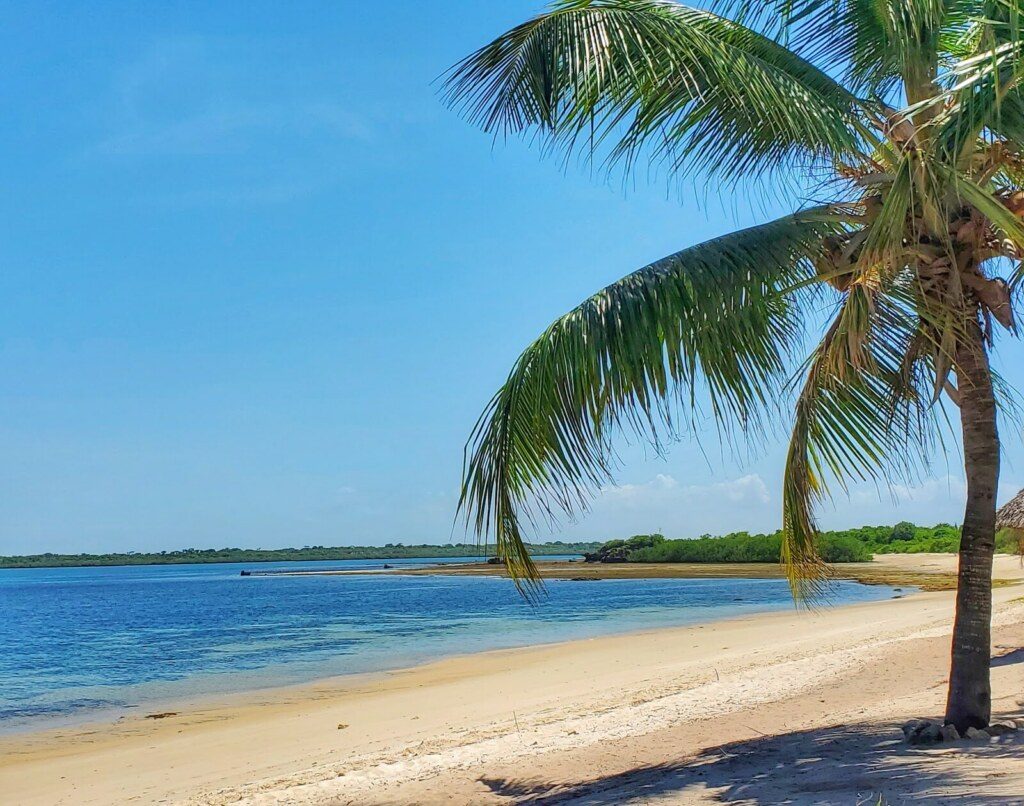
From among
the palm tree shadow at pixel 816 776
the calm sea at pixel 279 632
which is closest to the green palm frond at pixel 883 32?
the palm tree shadow at pixel 816 776

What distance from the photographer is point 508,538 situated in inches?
207

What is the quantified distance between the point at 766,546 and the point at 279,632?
4999cm

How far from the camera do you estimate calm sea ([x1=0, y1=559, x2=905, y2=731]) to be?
18219 mm

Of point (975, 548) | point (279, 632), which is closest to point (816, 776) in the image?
point (975, 548)

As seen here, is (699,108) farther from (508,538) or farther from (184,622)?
(184,622)

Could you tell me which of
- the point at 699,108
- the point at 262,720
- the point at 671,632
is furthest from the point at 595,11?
the point at 671,632

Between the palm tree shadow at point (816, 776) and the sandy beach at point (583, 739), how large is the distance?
2 cm

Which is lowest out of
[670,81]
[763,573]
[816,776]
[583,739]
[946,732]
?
[763,573]

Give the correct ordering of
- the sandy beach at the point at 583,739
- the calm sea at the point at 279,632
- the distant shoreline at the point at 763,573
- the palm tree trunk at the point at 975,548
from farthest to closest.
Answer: the distant shoreline at the point at 763,573
the calm sea at the point at 279,632
the palm tree trunk at the point at 975,548
the sandy beach at the point at 583,739

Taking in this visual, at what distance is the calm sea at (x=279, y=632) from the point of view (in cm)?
1822

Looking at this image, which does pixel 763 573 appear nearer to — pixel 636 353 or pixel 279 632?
pixel 279 632

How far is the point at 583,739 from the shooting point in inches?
316

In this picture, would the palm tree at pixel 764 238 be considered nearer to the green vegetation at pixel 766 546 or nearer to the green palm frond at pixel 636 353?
the green palm frond at pixel 636 353

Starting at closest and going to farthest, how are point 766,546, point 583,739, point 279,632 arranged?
1. point 583,739
2. point 279,632
3. point 766,546
